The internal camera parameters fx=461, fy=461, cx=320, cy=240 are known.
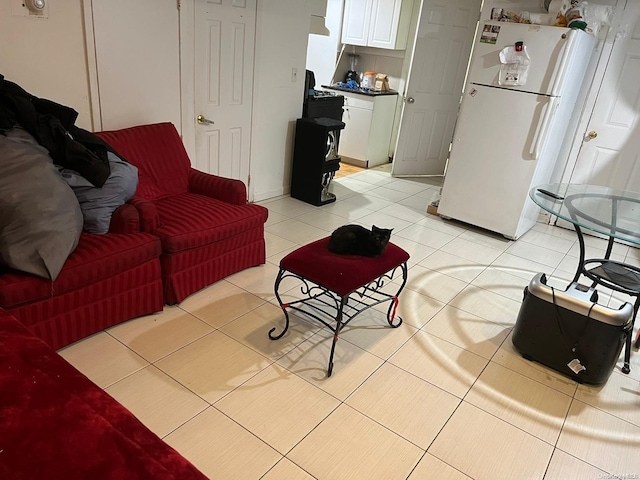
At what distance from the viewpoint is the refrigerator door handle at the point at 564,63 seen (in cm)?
331

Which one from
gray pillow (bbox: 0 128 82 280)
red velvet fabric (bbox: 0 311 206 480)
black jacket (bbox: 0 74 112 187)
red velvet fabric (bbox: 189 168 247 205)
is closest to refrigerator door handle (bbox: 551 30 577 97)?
red velvet fabric (bbox: 189 168 247 205)

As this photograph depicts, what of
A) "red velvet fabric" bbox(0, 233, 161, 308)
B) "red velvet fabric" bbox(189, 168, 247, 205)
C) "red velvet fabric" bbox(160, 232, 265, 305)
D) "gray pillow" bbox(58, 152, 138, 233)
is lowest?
"red velvet fabric" bbox(160, 232, 265, 305)

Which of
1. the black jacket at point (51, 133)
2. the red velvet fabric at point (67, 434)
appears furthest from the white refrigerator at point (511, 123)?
the red velvet fabric at point (67, 434)

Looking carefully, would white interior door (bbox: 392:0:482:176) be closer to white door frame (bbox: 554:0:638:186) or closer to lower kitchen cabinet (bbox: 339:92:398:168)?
lower kitchen cabinet (bbox: 339:92:398:168)

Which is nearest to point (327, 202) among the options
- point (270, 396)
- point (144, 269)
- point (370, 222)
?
point (370, 222)

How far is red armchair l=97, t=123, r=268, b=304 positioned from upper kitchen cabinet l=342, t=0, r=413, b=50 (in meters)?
3.52

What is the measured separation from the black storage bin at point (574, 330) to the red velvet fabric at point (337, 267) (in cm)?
73

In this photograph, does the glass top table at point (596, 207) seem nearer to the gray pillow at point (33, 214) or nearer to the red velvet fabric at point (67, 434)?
the red velvet fabric at point (67, 434)

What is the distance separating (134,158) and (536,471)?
2.61 m

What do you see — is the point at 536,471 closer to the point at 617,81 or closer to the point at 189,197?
the point at 189,197

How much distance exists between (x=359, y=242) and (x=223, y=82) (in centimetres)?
198

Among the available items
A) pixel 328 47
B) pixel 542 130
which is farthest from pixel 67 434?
pixel 328 47

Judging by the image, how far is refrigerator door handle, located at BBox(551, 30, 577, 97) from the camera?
3.31 m

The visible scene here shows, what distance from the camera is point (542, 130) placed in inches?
140
